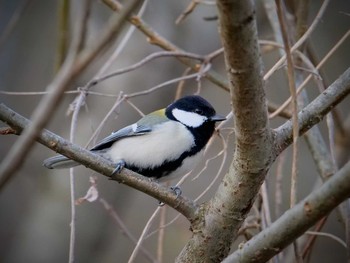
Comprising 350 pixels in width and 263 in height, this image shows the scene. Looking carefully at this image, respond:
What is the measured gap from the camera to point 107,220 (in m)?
2.84

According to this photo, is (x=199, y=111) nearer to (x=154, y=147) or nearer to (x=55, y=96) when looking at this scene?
(x=154, y=147)

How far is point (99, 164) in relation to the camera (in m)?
1.15

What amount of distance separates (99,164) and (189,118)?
→ 83 centimetres

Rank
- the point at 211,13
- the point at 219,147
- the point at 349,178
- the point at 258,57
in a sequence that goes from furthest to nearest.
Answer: the point at 219,147, the point at 211,13, the point at 258,57, the point at 349,178

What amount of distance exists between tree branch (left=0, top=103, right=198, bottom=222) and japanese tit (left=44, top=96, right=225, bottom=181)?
56cm

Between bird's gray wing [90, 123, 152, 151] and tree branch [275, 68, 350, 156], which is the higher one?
tree branch [275, 68, 350, 156]

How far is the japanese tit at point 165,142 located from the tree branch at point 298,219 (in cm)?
96

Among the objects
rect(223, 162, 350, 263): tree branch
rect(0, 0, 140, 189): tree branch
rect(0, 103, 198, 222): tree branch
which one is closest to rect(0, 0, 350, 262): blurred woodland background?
rect(0, 103, 198, 222): tree branch

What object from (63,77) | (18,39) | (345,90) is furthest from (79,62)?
(18,39)

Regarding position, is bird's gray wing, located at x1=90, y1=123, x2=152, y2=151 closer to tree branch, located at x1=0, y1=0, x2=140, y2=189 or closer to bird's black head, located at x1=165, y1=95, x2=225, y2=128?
bird's black head, located at x1=165, y1=95, x2=225, y2=128

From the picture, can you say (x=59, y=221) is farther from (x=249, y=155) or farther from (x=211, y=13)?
(x=249, y=155)

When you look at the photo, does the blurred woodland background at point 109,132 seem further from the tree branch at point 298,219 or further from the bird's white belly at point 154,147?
the tree branch at point 298,219

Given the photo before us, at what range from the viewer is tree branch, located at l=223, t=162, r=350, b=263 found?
708mm

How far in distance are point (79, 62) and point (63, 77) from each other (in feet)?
0.09
